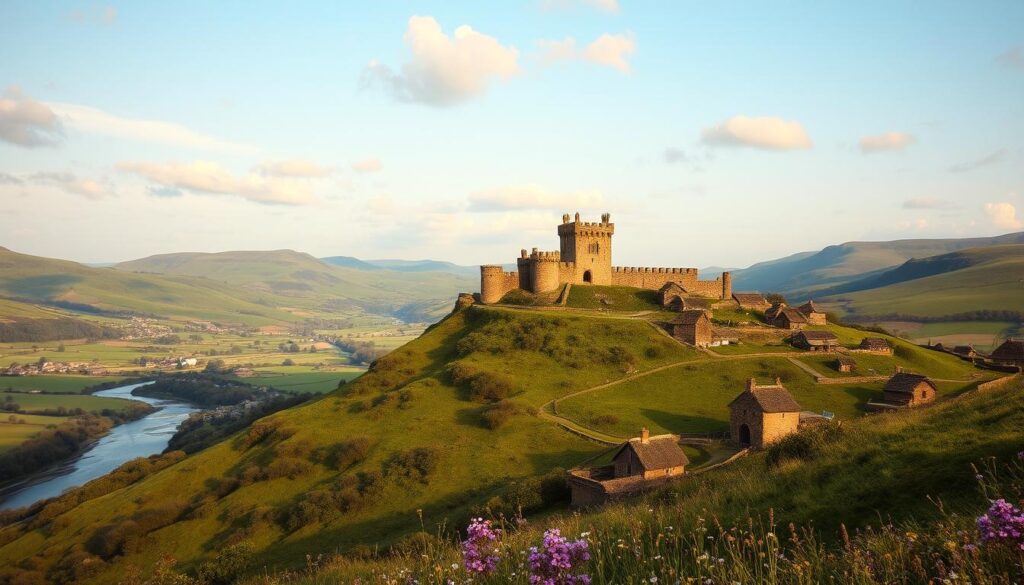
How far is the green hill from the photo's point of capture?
5275cm

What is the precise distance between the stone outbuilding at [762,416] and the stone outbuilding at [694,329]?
2532cm

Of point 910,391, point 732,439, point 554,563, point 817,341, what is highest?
point 554,563

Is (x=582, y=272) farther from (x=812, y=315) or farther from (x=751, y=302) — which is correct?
(x=812, y=315)

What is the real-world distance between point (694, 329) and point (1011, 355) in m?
37.6

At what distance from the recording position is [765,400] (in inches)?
1976

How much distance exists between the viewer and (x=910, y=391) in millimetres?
56375

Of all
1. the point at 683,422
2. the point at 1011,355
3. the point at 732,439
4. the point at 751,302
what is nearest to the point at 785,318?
the point at 751,302

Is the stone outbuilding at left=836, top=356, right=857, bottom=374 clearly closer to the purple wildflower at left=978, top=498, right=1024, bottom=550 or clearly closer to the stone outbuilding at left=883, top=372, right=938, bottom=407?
the stone outbuilding at left=883, top=372, right=938, bottom=407

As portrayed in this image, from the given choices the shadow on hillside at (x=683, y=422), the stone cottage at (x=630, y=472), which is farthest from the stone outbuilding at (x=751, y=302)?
the stone cottage at (x=630, y=472)

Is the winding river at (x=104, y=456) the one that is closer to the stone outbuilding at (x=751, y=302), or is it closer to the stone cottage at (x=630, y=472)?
the stone cottage at (x=630, y=472)

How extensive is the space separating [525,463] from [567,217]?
49594mm

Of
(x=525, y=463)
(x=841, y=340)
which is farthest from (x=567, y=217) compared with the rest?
(x=525, y=463)

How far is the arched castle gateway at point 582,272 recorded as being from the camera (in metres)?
94.9

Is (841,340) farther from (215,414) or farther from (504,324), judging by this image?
(215,414)
